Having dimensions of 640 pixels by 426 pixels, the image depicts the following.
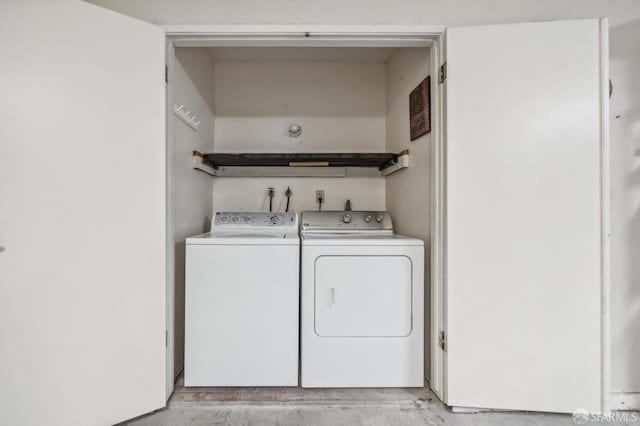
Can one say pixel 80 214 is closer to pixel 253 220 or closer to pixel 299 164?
pixel 253 220

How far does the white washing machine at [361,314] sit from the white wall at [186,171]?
81cm

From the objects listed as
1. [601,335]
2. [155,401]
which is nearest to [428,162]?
[601,335]

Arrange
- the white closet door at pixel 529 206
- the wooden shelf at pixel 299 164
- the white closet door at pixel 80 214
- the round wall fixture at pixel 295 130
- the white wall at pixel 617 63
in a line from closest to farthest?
the white closet door at pixel 80 214
the white closet door at pixel 529 206
the white wall at pixel 617 63
the wooden shelf at pixel 299 164
the round wall fixture at pixel 295 130

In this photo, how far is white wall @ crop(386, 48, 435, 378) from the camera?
1.71 metres

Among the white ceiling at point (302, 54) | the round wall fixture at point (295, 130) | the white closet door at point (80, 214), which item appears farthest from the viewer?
the round wall fixture at point (295, 130)

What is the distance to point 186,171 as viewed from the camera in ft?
→ 6.12

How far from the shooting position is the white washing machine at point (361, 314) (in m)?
1.60

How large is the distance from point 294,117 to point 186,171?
3.70ft

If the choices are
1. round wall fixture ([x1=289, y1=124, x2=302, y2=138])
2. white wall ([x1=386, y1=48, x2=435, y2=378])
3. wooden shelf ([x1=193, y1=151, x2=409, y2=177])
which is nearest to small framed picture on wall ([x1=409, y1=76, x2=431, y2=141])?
white wall ([x1=386, y1=48, x2=435, y2=378])

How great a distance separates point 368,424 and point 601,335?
1.26 m

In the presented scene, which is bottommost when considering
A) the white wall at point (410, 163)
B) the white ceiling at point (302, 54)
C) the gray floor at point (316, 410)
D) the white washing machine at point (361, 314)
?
the gray floor at point (316, 410)

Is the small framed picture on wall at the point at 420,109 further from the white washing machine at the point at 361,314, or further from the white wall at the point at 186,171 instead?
the white wall at the point at 186,171

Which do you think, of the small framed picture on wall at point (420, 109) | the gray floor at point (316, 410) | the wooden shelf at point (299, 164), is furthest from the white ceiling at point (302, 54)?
the gray floor at point (316, 410)

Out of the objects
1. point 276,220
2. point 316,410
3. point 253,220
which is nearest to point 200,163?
point 253,220
